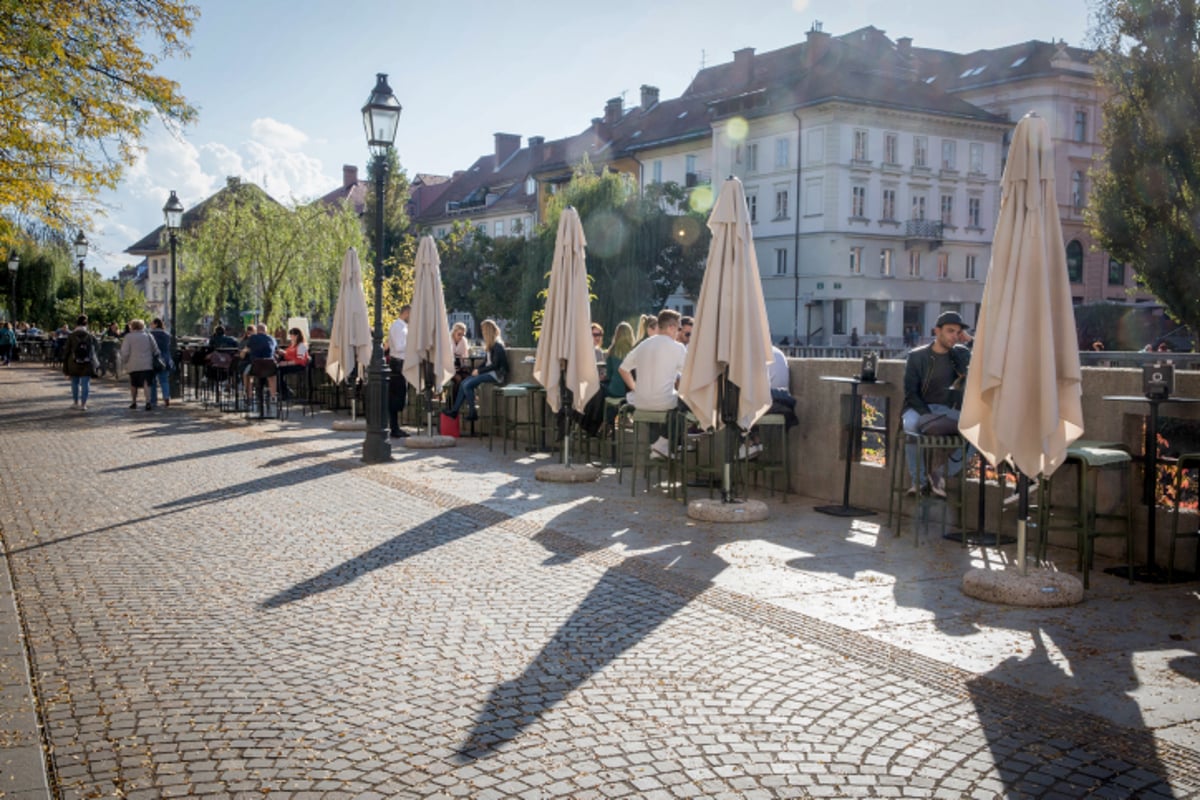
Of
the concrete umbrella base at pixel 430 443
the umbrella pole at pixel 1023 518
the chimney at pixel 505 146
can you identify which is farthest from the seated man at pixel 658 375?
the chimney at pixel 505 146

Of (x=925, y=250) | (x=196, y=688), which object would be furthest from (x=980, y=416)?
(x=925, y=250)

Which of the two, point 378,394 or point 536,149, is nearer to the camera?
point 378,394

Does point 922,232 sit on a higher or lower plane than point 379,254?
higher

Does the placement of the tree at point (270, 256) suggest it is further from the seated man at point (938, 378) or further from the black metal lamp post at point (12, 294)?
the seated man at point (938, 378)

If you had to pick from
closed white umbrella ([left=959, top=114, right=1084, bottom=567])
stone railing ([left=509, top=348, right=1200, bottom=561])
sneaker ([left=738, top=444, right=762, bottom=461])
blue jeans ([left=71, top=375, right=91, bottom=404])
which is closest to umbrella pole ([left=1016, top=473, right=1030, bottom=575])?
closed white umbrella ([left=959, top=114, right=1084, bottom=567])

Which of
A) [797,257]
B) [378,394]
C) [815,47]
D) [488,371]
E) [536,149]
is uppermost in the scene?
[815,47]

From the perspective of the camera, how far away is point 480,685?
5301mm

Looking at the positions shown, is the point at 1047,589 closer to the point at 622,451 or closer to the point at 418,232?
the point at 622,451

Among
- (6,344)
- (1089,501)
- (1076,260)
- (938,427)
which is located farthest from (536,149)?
(1089,501)

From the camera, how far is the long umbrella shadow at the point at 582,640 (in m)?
4.79

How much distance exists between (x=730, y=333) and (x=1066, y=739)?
576 centimetres

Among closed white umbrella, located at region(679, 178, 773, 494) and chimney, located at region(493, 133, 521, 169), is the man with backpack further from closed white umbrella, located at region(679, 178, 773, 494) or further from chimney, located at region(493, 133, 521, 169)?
chimney, located at region(493, 133, 521, 169)

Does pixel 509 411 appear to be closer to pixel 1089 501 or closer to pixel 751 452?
pixel 751 452

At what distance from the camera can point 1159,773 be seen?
430 cm
